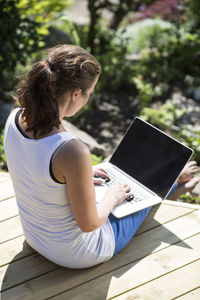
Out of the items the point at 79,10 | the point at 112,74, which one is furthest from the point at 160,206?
the point at 79,10

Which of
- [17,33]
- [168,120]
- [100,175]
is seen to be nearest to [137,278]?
[100,175]

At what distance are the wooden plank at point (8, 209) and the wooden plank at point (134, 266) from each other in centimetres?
50

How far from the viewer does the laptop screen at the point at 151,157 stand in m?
2.60

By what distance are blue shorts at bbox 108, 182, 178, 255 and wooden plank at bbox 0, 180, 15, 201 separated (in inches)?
36.4

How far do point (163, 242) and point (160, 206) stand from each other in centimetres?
36

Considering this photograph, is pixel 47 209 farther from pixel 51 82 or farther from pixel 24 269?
pixel 51 82

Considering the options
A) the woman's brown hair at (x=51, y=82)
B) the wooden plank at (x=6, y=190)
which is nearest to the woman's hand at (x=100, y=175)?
the wooden plank at (x=6, y=190)

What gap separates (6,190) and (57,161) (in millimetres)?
1367

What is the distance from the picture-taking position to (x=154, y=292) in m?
2.11

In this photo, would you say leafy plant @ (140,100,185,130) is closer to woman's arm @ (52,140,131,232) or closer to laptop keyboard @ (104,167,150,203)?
laptop keyboard @ (104,167,150,203)

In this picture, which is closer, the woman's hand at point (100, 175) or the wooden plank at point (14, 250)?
the wooden plank at point (14, 250)

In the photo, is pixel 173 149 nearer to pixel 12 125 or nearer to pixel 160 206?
pixel 160 206

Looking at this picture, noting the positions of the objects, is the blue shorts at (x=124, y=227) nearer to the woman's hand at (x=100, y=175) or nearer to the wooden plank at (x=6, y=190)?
the woman's hand at (x=100, y=175)

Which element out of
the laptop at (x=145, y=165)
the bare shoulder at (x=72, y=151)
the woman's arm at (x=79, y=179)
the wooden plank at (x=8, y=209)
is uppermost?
the bare shoulder at (x=72, y=151)
